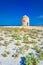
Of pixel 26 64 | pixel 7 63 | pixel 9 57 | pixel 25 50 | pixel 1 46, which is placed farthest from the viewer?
pixel 1 46

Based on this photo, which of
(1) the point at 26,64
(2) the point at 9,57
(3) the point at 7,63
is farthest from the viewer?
(2) the point at 9,57

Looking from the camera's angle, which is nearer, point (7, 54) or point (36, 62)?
point (36, 62)

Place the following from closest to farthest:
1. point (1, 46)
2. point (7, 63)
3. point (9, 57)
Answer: point (7, 63), point (9, 57), point (1, 46)

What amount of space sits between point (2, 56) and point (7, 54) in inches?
18.7

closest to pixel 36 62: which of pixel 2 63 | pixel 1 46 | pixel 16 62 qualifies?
pixel 16 62

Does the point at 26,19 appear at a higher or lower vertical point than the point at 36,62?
higher

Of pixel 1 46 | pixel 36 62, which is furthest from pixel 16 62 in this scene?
pixel 1 46

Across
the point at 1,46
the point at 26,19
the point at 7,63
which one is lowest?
the point at 7,63

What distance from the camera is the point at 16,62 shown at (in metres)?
10.2

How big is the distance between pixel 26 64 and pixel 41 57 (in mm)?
1604

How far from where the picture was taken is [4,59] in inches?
416

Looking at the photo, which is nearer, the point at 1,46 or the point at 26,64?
the point at 26,64

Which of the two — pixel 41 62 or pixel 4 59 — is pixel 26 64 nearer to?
pixel 41 62

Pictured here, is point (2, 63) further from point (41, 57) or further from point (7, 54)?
point (41, 57)
